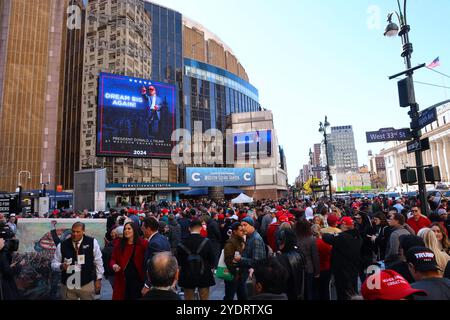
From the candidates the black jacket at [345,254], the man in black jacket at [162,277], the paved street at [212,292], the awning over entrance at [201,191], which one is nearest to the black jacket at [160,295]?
the man in black jacket at [162,277]

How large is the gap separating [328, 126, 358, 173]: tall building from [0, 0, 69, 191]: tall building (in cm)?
15750

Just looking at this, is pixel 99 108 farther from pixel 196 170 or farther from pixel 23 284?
pixel 23 284

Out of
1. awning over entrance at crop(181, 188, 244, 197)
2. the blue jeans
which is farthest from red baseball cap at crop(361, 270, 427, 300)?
awning over entrance at crop(181, 188, 244, 197)

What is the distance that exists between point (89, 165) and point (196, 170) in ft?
52.2

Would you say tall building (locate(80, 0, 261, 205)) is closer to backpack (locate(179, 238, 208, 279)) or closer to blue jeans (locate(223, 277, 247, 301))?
blue jeans (locate(223, 277, 247, 301))

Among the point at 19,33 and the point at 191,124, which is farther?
the point at 191,124

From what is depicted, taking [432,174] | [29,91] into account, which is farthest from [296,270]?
[29,91]

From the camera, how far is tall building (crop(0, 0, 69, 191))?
4209 cm

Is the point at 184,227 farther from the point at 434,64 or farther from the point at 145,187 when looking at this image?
the point at 145,187

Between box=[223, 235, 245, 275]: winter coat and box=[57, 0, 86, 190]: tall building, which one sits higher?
box=[57, 0, 86, 190]: tall building

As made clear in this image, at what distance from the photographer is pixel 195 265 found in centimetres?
463

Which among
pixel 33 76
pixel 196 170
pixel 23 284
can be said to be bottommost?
pixel 23 284

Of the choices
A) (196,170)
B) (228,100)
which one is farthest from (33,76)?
(228,100)

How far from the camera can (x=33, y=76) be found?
1736 inches
